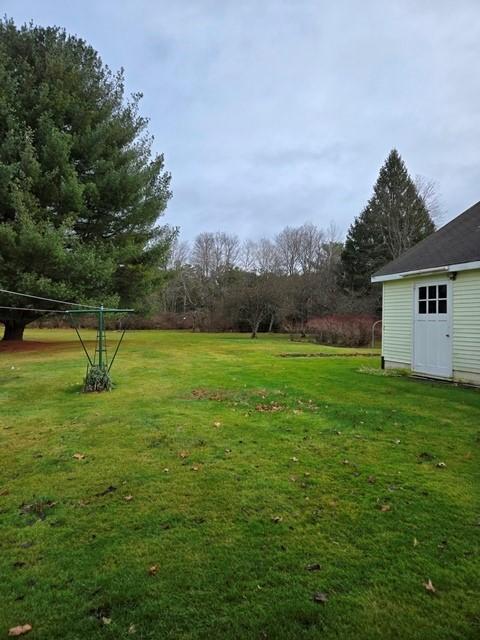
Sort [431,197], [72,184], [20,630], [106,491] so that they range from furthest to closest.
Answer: [431,197]
[72,184]
[106,491]
[20,630]

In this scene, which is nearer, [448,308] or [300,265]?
[448,308]

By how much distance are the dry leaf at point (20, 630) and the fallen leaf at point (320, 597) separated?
1.30 metres

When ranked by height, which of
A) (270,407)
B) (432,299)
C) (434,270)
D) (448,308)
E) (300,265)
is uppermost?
(300,265)

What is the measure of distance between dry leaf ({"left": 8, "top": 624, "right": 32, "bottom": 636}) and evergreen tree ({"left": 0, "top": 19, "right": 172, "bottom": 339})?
1201 centimetres

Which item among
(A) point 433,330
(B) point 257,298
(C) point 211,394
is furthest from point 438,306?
(B) point 257,298

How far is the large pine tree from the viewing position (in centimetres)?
2883

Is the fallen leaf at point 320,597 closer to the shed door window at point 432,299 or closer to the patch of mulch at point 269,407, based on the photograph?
the patch of mulch at point 269,407

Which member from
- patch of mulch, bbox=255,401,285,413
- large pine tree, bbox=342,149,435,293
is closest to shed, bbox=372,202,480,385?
patch of mulch, bbox=255,401,285,413

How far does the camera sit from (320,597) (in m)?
1.82

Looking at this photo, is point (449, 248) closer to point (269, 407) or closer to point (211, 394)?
point (269, 407)

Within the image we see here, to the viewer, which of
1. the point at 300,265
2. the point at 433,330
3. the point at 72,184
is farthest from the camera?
the point at 300,265

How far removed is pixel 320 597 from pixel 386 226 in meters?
31.3

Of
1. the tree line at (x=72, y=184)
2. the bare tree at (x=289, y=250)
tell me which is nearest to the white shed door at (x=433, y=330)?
the tree line at (x=72, y=184)

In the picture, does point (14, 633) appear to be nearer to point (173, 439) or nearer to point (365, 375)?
point (173, 439)
